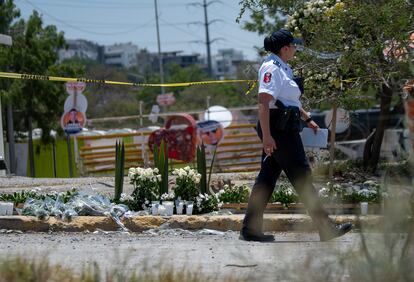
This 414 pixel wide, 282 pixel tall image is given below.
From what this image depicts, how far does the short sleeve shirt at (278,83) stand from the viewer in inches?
270

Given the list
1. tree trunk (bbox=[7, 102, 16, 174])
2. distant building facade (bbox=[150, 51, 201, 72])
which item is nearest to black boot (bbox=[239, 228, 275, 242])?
tree trunk (bbox=[7, 102, 16, 174])

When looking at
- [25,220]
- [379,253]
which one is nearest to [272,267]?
[379,253]

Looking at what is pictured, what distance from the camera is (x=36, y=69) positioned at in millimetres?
26359

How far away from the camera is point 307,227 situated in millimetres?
6184

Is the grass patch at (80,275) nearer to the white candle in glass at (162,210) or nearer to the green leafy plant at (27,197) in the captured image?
the white candle in glass at (162,210)

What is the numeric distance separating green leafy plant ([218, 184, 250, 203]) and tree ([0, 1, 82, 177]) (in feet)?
56.9

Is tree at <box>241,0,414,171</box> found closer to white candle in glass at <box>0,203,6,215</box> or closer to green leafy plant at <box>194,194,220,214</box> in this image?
green leafy plant at <box>194,194,220,214</box>

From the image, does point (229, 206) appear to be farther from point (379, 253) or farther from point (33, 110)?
point (33, 110)

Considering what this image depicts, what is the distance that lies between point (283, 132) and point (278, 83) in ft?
1.45

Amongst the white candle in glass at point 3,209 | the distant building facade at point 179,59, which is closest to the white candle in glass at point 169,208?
the white candle in glass at point 3,209

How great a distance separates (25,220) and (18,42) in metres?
19.2

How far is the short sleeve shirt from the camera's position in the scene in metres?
6.85

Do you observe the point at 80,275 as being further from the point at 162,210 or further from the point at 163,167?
the point at 163,167

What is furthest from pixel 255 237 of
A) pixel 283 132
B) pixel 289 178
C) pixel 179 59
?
pixel 179 59
